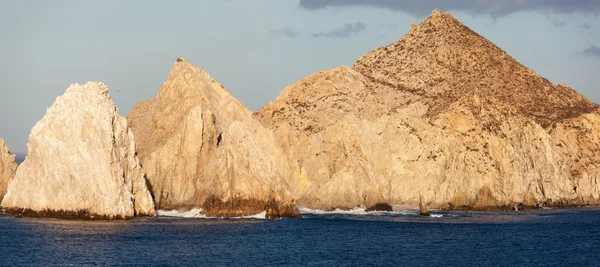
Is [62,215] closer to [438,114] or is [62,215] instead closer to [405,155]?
[405,155]

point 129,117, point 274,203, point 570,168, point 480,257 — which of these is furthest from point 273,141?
point 480,257

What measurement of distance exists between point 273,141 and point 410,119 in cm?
2258

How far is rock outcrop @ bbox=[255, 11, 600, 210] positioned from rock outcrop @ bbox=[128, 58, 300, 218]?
31.7 ft

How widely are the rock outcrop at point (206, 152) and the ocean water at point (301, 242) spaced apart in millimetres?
3537

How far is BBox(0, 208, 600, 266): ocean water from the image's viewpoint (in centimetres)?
8025

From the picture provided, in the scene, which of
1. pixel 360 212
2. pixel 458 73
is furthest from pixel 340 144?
pixel 458 73

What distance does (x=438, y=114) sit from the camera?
161 m

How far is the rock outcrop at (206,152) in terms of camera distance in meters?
117

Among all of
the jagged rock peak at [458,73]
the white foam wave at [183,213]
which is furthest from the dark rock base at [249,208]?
the jagged rock peak at [458,73]

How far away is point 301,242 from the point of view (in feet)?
305

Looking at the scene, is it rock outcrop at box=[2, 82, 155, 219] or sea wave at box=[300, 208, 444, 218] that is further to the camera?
sea wave at box=[300, 208, 444, 218]

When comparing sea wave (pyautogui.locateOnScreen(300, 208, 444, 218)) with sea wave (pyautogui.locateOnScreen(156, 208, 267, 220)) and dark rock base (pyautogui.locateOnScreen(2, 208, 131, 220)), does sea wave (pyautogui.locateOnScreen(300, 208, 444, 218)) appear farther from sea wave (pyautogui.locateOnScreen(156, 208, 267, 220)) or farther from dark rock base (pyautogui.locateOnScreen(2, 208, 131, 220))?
dark rock base (pyautogui.locateOnScreen(2, 208, 131, 220))

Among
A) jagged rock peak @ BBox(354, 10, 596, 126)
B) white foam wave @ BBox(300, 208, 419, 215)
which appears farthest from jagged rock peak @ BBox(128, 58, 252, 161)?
jagged rock peak @ BBox(354, 10, 596, 126)

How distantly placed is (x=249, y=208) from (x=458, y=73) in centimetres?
7403
